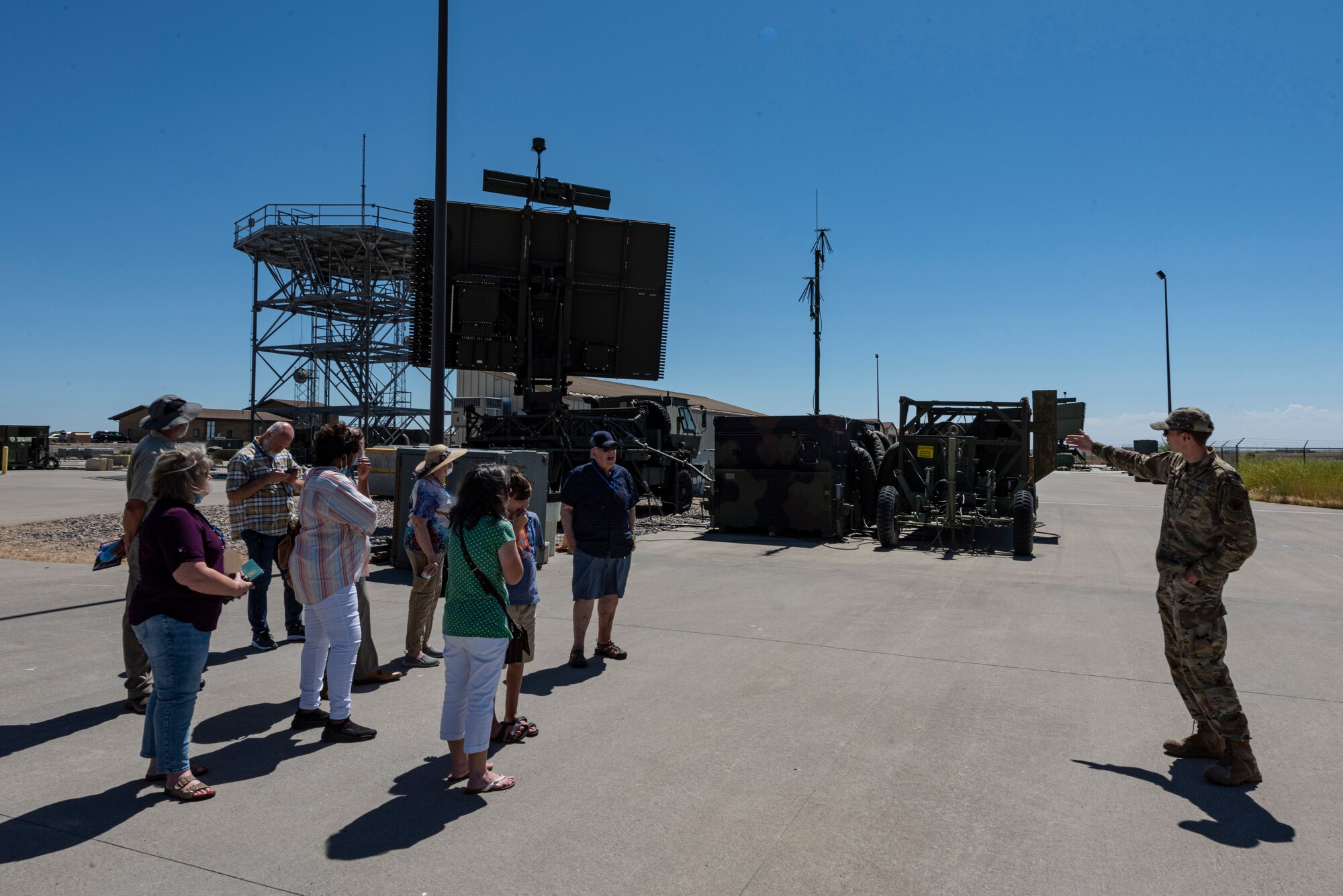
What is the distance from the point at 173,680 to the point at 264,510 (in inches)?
107

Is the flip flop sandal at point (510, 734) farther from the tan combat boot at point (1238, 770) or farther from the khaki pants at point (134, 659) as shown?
the tan combat boot at point (1238, 770)

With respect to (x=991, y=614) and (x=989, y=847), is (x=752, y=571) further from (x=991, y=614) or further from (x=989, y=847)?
(x=989, y=847)

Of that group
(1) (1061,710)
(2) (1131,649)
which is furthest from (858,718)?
(2) (1131,649)

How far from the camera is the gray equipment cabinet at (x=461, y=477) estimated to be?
8.94 m

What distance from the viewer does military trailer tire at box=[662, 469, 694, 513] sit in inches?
730

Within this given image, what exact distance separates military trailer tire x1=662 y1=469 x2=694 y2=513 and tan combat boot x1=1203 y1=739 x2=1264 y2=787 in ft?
48.2

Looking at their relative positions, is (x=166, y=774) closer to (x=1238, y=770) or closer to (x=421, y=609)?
(x=421, y=609)

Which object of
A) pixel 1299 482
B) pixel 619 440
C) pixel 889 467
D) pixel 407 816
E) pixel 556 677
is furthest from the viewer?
pixel 1299 482

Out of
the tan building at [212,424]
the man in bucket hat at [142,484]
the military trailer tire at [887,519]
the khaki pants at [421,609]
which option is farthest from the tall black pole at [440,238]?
the tan building at [212,424]

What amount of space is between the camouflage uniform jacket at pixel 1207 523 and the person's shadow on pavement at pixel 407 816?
3.53 metres

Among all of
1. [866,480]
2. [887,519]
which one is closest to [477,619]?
[887,519]

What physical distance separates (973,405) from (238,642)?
11.6 meters

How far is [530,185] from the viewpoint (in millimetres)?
16375

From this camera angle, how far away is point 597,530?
6039 millimetres
